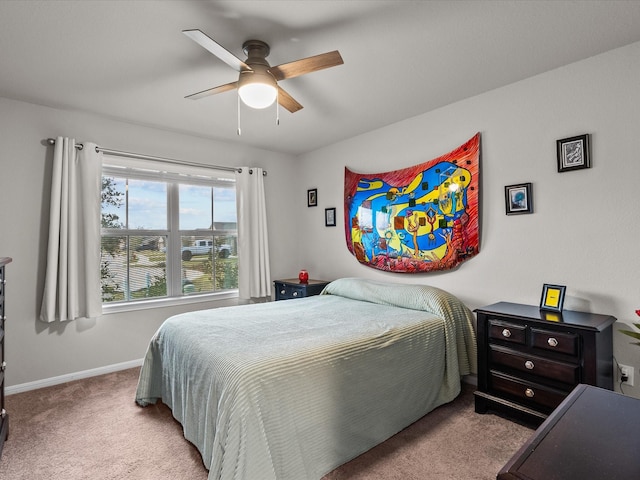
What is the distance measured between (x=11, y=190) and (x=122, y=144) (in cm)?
96

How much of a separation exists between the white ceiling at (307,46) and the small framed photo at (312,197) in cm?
146

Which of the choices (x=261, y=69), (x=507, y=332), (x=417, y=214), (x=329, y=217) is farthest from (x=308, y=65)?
(x=329, y=217)

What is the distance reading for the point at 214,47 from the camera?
5.58 feet

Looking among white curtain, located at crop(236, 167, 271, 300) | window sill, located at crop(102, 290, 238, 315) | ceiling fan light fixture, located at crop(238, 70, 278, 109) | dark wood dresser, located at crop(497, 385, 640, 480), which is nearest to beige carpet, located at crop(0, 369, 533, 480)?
window sill, located at crop(102, 290, 238, 315)

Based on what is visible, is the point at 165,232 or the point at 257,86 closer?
the point at 257,86

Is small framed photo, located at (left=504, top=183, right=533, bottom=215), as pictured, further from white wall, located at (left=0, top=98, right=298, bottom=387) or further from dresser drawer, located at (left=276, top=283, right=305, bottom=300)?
white wall, located at (left=0, top=98, right=298, bottom=387)

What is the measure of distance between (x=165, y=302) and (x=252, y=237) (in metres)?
1.18

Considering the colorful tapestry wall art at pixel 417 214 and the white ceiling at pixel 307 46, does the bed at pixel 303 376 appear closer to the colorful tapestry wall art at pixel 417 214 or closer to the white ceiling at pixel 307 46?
the colorful tapestry wall art at pixel 417 214

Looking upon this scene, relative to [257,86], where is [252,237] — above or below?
below

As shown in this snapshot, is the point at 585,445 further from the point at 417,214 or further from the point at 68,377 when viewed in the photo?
the point at 68,377

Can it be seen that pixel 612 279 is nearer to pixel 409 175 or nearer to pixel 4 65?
pixel 409 175

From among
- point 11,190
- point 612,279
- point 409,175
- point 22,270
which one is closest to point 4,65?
point 11,190

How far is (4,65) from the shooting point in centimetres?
223

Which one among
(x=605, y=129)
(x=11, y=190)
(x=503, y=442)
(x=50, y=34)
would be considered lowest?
(x=503, y=442)
